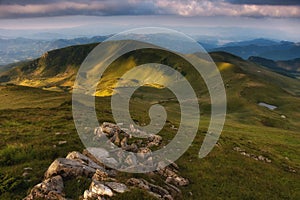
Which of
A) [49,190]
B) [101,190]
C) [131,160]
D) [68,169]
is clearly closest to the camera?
[101,190]

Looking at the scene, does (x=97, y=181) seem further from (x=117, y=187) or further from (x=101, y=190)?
(x=117, y=187)

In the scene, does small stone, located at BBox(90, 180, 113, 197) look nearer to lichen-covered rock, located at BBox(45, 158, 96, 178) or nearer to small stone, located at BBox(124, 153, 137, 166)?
lichen-covered rock, located at BBox(45, 158, 96, 178)

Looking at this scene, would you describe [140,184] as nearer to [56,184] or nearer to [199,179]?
[56,184]

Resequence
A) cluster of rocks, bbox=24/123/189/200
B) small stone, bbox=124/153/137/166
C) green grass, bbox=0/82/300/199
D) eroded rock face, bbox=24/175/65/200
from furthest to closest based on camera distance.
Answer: small stone, bbox=124/153/137/166, green grass, bbox=0/82/300/199, cluster of rocks, bbox=24/123/189/200, eroded rock face, bbox=24/175/65/200

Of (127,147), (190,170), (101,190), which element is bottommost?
(190,170)

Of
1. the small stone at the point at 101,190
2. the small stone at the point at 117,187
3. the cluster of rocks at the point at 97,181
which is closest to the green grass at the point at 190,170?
the small stone at the point at 117,187

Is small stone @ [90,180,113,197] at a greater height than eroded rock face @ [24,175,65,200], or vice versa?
small stone @ [90,180,113,197]

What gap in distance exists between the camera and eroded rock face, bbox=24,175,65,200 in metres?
19.6

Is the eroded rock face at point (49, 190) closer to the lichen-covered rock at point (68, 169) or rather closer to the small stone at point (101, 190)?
the lichen-covered rock at point (68, 169)

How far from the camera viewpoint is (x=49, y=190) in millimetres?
20312

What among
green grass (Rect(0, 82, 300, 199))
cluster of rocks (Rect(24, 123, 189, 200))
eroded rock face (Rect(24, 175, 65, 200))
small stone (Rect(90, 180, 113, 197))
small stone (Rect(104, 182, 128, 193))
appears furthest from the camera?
green grass (Rect(0, 82, 300, 199))

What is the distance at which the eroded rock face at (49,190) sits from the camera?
19641 mm

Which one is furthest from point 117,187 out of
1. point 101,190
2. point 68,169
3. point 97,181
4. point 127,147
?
point 127,147

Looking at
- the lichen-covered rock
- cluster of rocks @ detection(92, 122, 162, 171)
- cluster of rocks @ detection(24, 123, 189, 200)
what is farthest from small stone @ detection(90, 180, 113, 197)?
cluster of rocks @ detection(92, 122, 162, 171)
